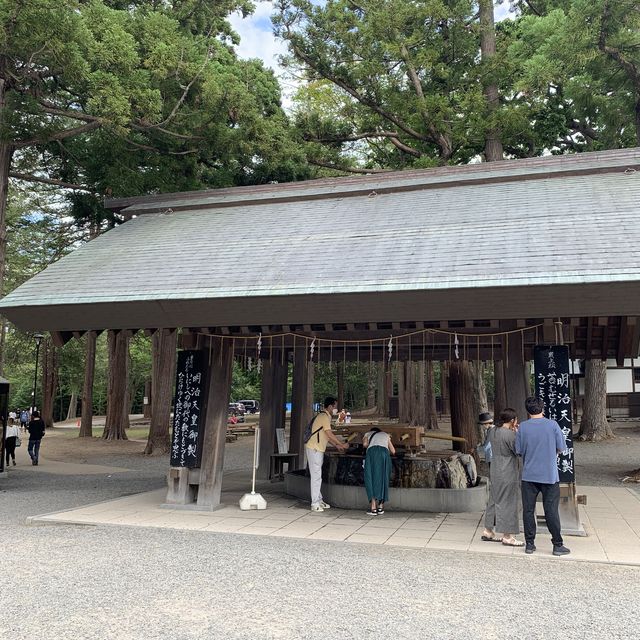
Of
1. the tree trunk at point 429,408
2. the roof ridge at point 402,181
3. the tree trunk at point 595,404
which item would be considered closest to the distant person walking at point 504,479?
the roof ridge at point 402,181

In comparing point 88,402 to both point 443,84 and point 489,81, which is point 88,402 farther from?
point 489,81

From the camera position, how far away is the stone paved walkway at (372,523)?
684cm

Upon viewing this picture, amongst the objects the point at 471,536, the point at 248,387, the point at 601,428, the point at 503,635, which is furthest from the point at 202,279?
the point at 248,387

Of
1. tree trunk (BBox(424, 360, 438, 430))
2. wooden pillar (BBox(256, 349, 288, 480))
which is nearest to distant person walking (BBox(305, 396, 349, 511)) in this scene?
wooden pillar (BBox(256, 349, 288, 480))

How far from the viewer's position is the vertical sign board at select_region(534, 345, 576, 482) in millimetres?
7328

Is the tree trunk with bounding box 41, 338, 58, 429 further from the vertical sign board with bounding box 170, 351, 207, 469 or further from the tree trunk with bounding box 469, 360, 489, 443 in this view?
the vertical sign board with bounding box 170, 351, 207, 469

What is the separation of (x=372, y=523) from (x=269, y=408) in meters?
5.10

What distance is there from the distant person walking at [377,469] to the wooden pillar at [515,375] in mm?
1959

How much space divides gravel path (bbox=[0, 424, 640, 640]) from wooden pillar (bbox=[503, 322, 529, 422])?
7.76 ft

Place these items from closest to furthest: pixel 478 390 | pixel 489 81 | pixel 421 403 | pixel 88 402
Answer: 1. pixel 478 390
2. pixel 489 81
3. pixel 88 402
4. pixel 421 403

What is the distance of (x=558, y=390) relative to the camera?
7.50m

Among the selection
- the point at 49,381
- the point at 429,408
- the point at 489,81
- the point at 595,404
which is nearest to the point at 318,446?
the point at 489,81

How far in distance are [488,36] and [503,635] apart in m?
19.3

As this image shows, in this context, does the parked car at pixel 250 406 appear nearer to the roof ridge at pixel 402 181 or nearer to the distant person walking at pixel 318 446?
the roof ridge at pixel 402 181
